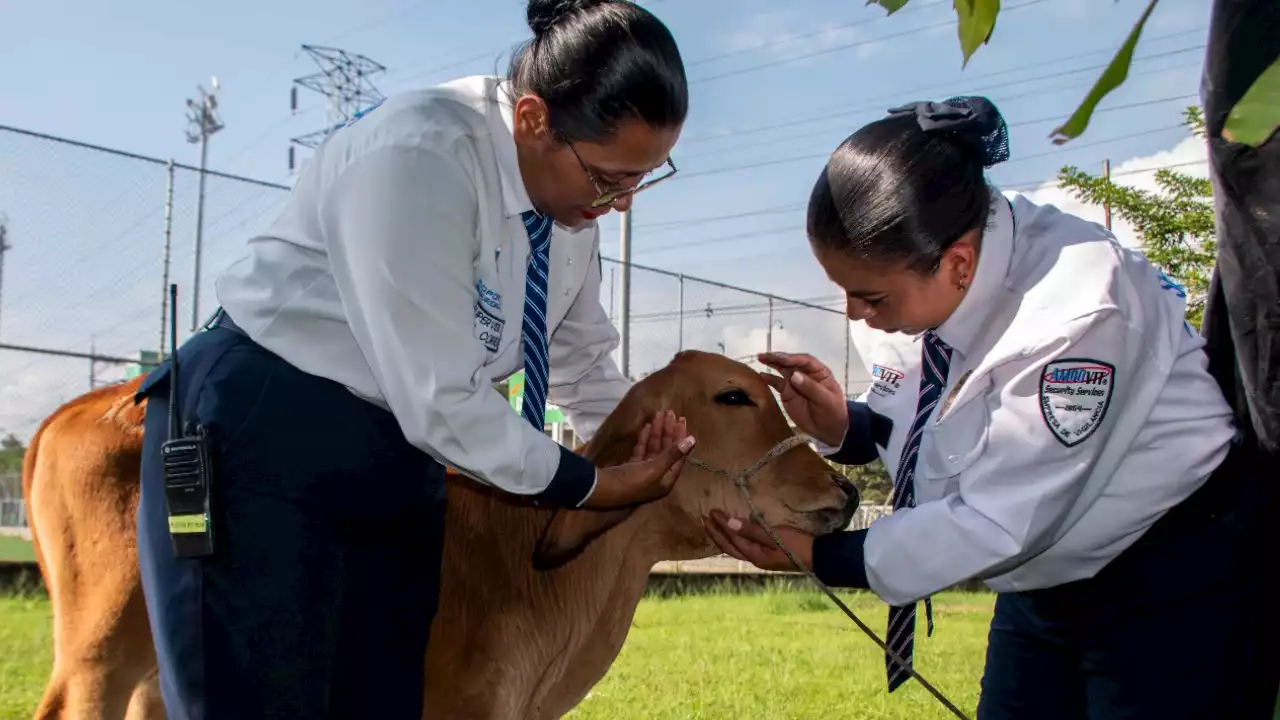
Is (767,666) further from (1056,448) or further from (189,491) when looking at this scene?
(189,491)

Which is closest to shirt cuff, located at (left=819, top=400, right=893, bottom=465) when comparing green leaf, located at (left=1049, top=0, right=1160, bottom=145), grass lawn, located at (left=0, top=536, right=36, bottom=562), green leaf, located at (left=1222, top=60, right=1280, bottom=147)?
green leaf, located at (left=1049, top=0, right=1160, bottom=145)

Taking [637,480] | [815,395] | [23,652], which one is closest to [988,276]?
[637,480]

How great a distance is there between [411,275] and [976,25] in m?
1.41

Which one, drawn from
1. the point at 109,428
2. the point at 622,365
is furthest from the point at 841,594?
the point at 109,428

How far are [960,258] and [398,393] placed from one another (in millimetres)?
1343

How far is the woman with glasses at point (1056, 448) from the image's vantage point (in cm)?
236

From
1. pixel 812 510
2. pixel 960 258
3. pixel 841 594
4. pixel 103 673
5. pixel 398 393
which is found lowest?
pixel 841 594

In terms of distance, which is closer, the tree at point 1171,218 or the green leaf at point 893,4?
the green leaf at point 893,4

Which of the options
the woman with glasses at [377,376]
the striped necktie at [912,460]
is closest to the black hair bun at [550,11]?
the woman with glasses at [377,376]

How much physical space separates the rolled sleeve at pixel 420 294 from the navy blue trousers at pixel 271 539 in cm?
16

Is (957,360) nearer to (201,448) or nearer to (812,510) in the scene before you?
(812,510)

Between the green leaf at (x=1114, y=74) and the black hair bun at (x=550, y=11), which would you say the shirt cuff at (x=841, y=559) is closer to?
the black hair bun at (x=550, y=11)

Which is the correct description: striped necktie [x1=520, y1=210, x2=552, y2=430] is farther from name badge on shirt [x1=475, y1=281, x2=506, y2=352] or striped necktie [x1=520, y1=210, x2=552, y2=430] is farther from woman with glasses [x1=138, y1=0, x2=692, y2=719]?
name badge on shirt [x1=475, y1=281, x2=506, y2=352]

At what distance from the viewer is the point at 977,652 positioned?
9.22m
